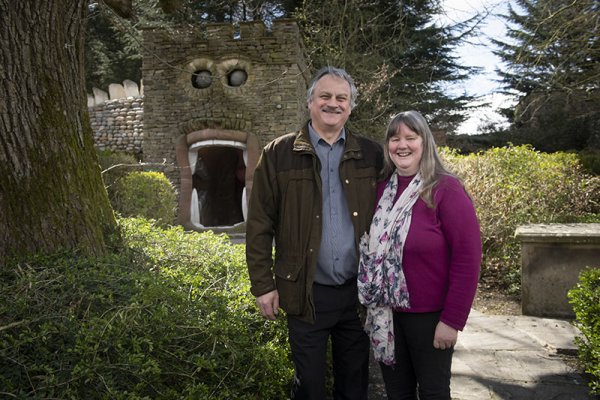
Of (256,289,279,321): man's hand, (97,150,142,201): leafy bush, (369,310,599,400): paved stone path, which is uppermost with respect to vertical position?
(97,150,142,201): leafy bush

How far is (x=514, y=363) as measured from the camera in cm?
343

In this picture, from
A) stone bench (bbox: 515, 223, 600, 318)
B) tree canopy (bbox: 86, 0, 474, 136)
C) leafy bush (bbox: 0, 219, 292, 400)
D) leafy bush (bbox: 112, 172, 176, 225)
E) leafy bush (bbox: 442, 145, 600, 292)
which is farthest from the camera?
tree canopy (bbox: 86, 0, 474, 136)

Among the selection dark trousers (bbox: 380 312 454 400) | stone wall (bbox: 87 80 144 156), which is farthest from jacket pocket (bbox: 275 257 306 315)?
stone wall (bbox: 87 80 144 156)

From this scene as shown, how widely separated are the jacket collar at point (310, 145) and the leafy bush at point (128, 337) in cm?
89

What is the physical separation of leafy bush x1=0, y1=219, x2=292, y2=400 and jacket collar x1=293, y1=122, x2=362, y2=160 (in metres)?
0.89

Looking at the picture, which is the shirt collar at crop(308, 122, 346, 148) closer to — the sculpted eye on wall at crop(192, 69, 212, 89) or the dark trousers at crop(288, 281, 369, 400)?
the dark trousers at crop(288, 281, 369, 400)

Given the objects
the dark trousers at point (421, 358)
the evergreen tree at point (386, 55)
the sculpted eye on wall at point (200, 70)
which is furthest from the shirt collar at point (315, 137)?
the sculpted eye on wall at point (200, 70)

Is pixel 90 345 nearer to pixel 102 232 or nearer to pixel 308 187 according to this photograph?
pixel 308 187

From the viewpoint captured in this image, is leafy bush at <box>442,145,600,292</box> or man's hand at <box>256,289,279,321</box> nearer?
man's hand at <box>256,289,279,321</box>

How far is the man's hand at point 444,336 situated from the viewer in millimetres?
1923

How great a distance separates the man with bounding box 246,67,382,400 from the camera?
2176 millimetres

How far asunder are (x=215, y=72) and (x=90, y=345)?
33.6ft

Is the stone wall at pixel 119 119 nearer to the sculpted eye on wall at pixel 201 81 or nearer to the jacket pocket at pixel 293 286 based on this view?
the sculpted eye on wall at pixel 201 81

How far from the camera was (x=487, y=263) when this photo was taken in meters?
6.23
